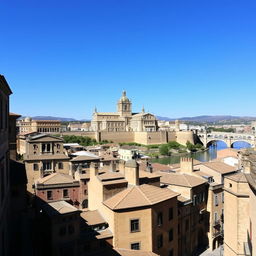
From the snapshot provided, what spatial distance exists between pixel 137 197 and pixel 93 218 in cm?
356

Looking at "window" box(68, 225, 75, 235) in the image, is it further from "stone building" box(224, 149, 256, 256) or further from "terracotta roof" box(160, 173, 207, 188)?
"terracotta roof" box(160, 173, 207, 188)

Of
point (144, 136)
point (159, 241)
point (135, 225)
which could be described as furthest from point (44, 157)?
point (144, 136)

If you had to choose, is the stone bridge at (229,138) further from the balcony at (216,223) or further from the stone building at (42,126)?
the balcony at (216,223)

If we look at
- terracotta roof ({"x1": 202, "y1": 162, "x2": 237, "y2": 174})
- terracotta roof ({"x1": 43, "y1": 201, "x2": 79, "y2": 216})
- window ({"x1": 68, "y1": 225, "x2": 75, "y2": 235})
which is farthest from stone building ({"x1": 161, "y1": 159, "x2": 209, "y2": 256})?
terracotta roof ({"x1": 43, "y1": 201, "x2": 79, "y2": 216})

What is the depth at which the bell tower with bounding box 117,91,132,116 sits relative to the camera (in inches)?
5315

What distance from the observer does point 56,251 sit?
17391 mm

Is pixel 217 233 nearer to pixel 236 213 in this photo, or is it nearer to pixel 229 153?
pixel 236 213

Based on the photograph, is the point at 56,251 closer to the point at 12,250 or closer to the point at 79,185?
the point at 12,250

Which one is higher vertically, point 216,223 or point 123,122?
point 123,122

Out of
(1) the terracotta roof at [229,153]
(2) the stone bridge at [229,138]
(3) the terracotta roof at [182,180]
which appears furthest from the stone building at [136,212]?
(2) the stone bridge at [229,138]

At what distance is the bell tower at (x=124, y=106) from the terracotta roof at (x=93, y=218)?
374 feet

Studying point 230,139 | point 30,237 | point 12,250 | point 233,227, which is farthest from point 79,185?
point 230,139

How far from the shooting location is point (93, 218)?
19.8 meters

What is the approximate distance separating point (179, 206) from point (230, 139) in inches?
3694
